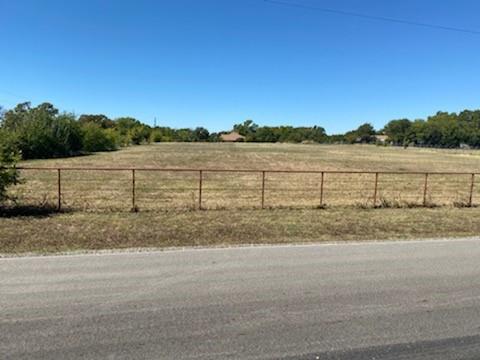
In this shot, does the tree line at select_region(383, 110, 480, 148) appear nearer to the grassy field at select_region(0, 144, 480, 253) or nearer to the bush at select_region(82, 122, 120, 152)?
the bush at select_region(82, 122, 120, 152)

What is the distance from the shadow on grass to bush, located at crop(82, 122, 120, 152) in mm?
52063

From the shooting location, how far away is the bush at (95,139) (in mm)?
62750

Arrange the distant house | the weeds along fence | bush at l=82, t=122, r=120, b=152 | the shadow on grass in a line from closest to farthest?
1. the shadow on grass
2. the weeds along fence
3. bush at l=82, t=122, r=120, b=152
4. the distant house

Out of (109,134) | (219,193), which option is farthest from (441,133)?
(219,193)

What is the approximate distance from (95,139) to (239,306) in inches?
2605

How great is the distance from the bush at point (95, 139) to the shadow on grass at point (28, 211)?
171ft

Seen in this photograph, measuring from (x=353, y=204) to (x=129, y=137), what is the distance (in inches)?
3947

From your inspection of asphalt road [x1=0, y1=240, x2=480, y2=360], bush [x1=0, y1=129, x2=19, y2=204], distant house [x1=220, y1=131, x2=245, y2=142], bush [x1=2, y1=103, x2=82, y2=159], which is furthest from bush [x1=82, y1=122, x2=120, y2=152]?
distant house [x1=220, y1=131, x2=245, y2=142]

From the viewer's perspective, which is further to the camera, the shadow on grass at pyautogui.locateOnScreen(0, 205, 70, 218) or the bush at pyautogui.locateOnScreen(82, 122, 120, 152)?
the bush at pyautogui.locateOnScreen(82, 122, 120, 152)

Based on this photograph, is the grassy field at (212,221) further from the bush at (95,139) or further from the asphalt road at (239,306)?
the bush at (95,139)

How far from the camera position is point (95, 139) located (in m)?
66.8

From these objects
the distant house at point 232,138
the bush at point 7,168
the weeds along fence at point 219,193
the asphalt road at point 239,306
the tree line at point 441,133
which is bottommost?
the weeds along fence at point 219,193

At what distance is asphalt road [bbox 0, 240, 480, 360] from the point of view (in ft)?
13.3

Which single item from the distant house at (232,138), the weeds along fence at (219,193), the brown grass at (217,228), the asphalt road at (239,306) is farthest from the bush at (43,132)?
the distant house at (232,138)
